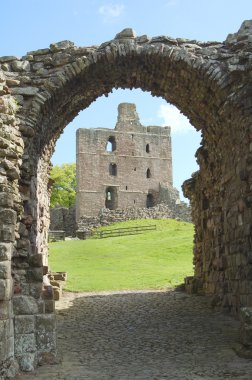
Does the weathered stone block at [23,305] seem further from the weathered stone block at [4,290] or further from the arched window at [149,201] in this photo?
the arched window at [149,201]

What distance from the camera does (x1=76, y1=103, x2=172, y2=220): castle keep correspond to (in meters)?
54.9

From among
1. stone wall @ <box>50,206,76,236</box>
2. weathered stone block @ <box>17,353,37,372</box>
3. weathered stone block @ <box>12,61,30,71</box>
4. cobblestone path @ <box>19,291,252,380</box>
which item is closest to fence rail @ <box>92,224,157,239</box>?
Result: stone wall @ <box>50,206,76,236</box>

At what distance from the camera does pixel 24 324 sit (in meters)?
7.32

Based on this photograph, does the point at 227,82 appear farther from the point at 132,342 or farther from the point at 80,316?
the point at 80,316

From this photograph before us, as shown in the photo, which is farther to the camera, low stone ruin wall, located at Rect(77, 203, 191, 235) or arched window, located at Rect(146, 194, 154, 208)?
arched window, located at Rect(146, 194, 154, 208)

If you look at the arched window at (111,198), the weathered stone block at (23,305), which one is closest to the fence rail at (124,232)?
the arched window at (111,198)

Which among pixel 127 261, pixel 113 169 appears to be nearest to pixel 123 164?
pixel 113 169

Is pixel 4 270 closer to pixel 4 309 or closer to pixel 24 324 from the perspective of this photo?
pixel 4 309

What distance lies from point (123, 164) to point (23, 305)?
166ft

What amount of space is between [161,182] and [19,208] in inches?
2025

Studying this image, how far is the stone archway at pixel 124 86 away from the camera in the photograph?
308 inches

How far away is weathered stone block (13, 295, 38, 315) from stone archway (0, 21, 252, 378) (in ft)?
0.05

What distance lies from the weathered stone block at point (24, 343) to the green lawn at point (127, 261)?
9.64 metres

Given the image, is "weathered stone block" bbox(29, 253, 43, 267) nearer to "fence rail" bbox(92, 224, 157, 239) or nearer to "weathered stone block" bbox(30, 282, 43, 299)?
"weathered stone block" bbox(30, 282, 43, 299)
